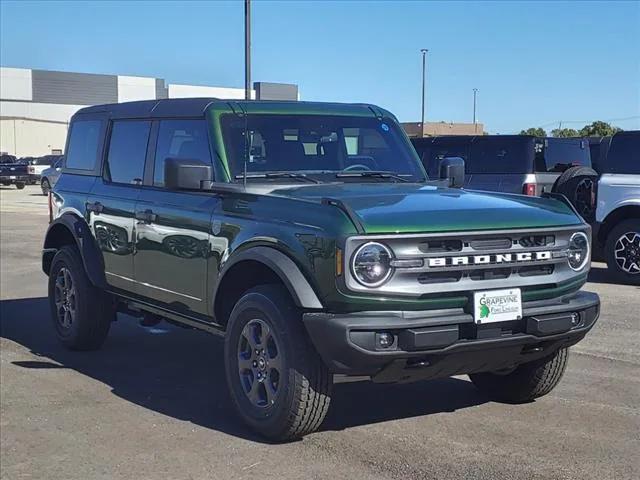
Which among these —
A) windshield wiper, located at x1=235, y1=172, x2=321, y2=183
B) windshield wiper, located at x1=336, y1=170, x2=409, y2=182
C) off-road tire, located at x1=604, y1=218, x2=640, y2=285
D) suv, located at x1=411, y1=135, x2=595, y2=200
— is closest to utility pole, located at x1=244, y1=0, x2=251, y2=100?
suv, located at x1=411, y1=135, x2=595, y2=200

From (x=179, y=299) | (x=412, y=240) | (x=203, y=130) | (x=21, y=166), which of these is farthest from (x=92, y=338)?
(x=21, y=166)

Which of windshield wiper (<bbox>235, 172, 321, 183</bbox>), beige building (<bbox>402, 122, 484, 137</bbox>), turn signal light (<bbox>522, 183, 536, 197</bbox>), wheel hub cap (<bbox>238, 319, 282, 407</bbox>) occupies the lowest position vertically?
wheel hub cap (<bbox>238, 319, 282, 407</bbox>)

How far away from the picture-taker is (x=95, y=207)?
7164 mm

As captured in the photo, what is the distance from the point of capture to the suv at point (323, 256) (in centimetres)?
454

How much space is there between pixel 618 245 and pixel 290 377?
7.46 m

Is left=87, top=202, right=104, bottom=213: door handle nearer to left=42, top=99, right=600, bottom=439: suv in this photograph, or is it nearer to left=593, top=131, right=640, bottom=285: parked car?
left=42, top=99, right=600, bottom=439: suv

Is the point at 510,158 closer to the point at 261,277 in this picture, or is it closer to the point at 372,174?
the point at 372,174

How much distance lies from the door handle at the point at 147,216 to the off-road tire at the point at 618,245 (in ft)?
22.7

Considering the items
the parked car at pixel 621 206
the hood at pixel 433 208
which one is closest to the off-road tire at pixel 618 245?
the parked car at pixel 621 206

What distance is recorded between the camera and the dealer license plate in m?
4.65

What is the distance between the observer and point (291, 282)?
472cm

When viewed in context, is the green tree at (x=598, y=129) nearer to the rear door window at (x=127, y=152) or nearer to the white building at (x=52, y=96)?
the white building at (x=52, y=96)

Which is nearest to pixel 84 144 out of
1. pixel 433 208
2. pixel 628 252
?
pixel 433 208

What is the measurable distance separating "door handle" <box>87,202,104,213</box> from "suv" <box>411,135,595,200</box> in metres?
7.16
